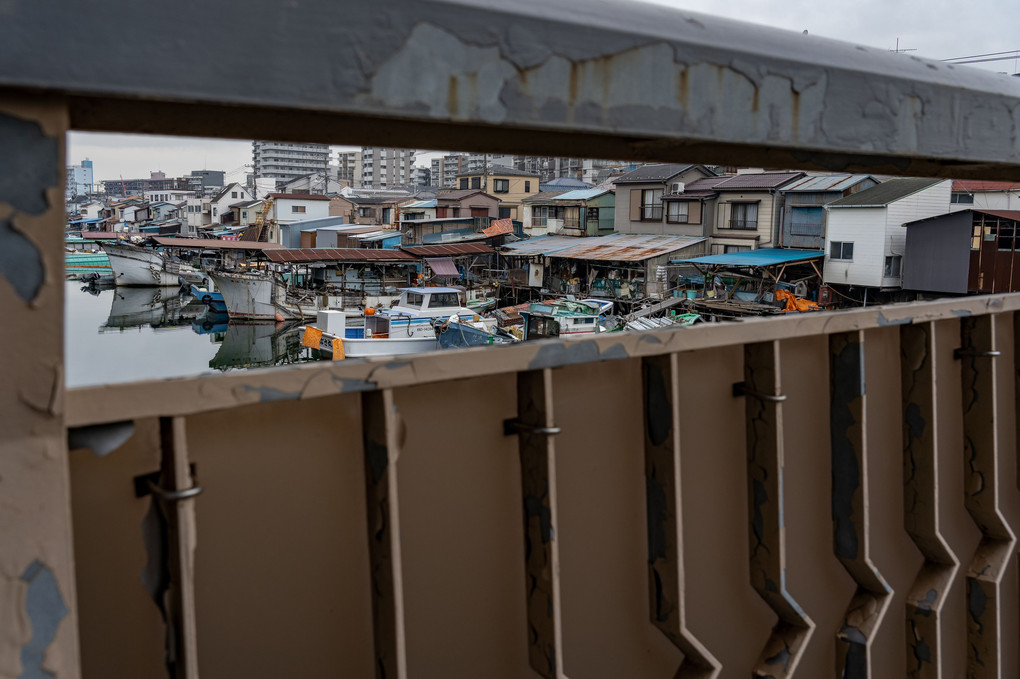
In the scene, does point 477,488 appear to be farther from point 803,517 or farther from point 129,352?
point 129,352

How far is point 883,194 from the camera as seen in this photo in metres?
19.9

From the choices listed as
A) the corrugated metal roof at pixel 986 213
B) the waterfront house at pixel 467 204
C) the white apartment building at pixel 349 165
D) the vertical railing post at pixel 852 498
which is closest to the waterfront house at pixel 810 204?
the corrugated metal roof at pixel 986 213

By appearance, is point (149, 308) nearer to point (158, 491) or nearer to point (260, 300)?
point (260, 300)

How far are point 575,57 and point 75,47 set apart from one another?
23.7 inches

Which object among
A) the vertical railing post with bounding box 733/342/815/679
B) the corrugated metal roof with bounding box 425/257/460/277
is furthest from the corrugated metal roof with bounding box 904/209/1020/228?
the vertical railing post with bounding box 733/342/815/679

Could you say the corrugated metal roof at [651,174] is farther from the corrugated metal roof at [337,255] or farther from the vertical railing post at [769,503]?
the vertical railing post at [769,503]

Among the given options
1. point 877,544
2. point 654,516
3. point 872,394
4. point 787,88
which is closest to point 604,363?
point 654,516

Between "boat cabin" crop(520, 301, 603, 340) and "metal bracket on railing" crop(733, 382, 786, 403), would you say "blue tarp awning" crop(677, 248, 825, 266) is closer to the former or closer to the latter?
"boat cabin" crop(520, 301, 603, 340)

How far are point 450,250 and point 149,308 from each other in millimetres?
13329

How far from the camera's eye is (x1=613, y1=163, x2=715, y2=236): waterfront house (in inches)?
998

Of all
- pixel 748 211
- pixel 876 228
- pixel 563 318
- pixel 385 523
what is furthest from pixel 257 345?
pixel 385 523

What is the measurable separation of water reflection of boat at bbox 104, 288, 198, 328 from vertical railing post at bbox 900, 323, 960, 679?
28.0 m

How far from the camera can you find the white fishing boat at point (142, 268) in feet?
112

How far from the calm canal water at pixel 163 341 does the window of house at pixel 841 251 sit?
14.7 meters
